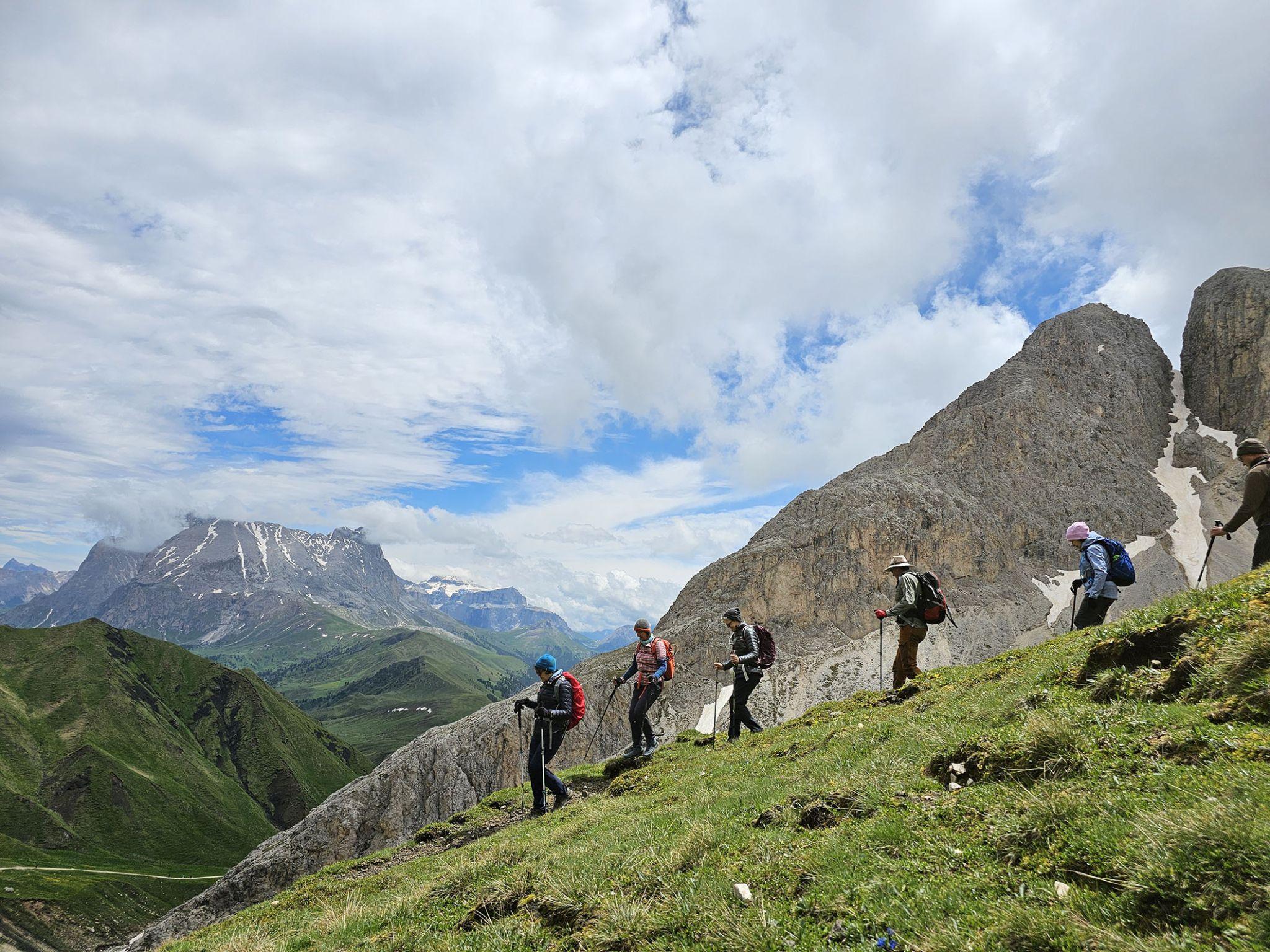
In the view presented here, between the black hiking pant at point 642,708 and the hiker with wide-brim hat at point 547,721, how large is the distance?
2569 mm

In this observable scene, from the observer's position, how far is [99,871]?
5989 inches

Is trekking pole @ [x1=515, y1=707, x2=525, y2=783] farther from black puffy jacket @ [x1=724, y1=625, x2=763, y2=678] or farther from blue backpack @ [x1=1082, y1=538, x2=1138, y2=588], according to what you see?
blue backpack @ [x1=1082, y1=538, x2=1138, y2=588]

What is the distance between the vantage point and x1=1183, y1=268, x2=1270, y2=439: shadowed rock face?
518 feet

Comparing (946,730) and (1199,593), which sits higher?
(1199,593)

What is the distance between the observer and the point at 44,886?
13125 cm

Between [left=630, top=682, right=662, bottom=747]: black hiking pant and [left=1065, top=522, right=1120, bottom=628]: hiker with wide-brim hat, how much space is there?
10970mm

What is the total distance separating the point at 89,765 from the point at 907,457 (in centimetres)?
26605

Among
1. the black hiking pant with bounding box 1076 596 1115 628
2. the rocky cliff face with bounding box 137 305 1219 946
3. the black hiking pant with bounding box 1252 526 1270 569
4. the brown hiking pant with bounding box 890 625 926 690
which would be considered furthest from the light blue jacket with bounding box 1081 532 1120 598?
the rocky cliff face with bounding box 137 305 1219 946

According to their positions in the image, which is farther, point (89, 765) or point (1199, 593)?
point (89, 765)

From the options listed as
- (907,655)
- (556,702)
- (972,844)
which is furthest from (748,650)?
(972,844)

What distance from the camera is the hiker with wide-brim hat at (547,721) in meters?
15.9

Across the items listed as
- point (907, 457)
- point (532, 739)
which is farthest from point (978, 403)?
point (532, 739)

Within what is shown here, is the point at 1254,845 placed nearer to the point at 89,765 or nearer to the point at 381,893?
the point at 381,893

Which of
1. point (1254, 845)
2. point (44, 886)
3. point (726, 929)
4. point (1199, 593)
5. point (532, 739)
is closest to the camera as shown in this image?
point (1254, 845)
